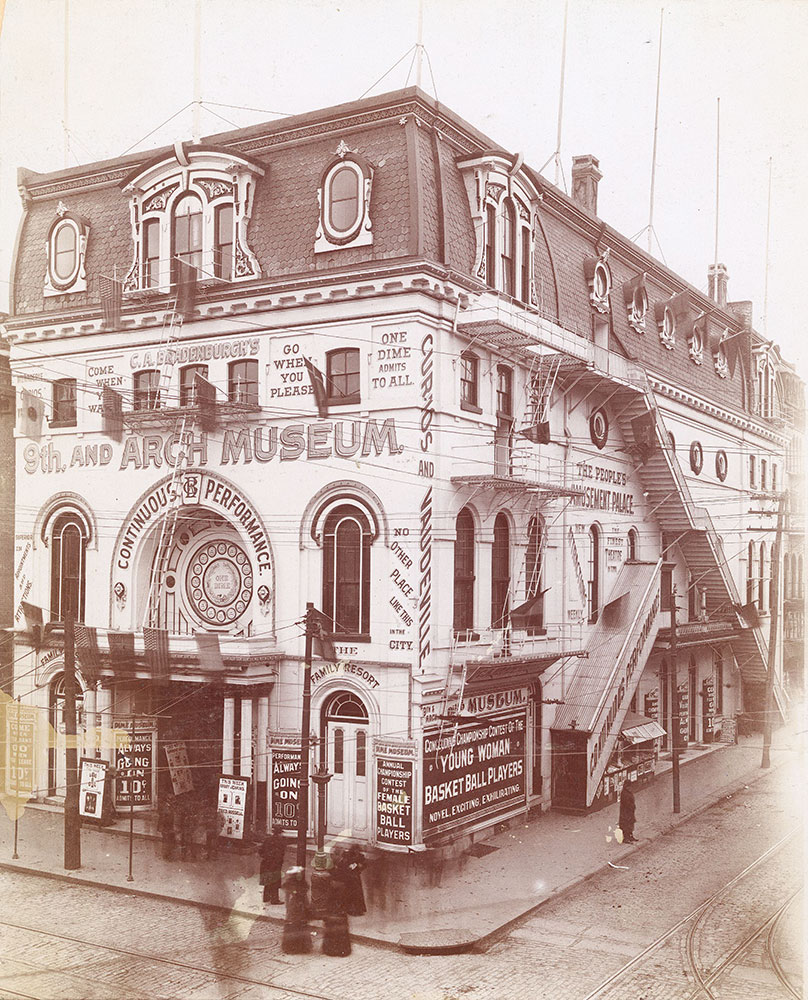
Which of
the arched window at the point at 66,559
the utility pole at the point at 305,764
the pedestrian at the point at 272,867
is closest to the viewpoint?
the utility pole at the point at 305,764

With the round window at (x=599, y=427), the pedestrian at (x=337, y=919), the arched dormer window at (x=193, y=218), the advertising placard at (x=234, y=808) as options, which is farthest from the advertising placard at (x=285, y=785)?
the round window at (x=599, y=427)

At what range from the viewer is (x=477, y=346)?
20.7m

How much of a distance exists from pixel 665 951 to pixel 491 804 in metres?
6.30

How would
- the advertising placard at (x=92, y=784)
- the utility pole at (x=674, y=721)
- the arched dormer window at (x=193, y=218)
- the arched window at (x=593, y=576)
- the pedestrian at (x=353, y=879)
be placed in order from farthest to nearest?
the arched window at (x=593, y=576) < the utility pole at (x=674, y=721) < the arched dormer window at (x=193, y=218) < the advertising placard at (x=92, y=784) < the pedestrian at (x=353, y=879)

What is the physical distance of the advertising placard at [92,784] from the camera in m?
19.8

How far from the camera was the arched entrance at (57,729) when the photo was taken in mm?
20922

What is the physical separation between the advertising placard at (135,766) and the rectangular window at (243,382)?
685cm

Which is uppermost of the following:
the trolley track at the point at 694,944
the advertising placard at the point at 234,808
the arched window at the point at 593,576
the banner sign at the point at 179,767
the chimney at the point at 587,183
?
the chimney at the point at 587,183

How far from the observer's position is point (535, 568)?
23.1m

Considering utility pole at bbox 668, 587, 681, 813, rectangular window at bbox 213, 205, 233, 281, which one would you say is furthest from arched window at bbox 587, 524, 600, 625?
rectangular window at bbox 213, 205, 233, 281

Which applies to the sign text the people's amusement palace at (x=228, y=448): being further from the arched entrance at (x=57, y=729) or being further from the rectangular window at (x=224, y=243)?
the arched entrance at (x=57, y=729)

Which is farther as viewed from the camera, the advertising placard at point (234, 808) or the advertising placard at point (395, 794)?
the advertising placard at point (234, 808)

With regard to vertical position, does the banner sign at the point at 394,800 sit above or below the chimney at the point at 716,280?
below

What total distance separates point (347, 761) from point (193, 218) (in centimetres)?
1121
